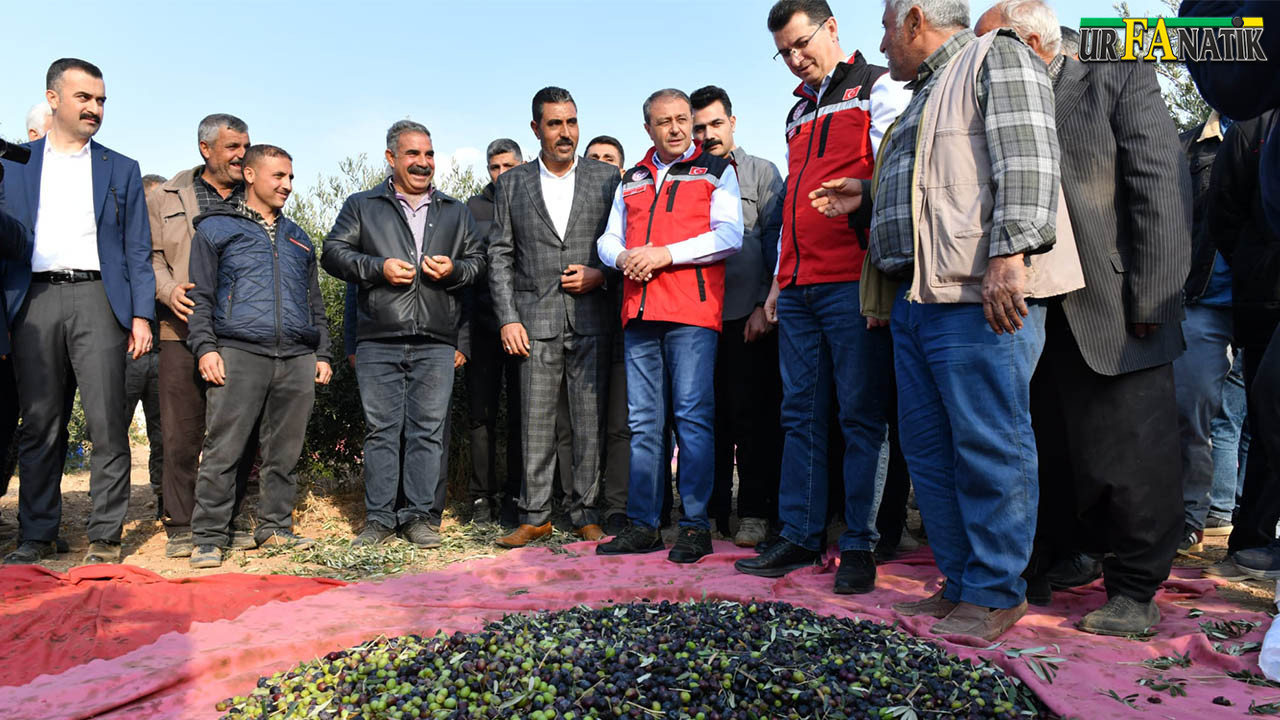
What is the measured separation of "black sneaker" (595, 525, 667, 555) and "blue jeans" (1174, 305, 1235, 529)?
285 centimetres

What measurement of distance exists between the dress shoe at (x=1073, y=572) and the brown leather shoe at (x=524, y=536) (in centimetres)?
290

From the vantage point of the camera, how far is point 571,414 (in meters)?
5.70

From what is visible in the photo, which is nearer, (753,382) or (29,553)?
(29,553)

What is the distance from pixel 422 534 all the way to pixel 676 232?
2416 mm

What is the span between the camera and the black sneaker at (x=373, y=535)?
18.1ft

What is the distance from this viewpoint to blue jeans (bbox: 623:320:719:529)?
493 cm

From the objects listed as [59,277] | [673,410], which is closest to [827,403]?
[673,410]

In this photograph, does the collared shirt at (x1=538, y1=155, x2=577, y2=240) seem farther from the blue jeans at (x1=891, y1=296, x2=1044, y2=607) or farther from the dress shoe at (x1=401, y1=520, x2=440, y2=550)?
the blue jeans at (x1=891, y1=296, x2=1044, y2=607)

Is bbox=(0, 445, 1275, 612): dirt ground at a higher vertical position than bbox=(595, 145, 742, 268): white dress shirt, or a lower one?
lower

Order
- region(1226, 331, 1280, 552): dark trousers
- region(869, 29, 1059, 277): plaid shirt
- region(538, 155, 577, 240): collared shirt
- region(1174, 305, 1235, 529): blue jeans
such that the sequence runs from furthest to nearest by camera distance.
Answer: region(538, 155, 577, 240): collared shirt < region(1174, 305, 1235, 529): blue jeans < region(1226, 331, 1280, 552): dark trousers < region(869, 29, 1059, 277): plaid shirt

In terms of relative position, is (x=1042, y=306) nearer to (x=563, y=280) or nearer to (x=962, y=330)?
(x=962, y=330)

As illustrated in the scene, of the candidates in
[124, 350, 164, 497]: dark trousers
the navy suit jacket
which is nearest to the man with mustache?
the navy suit jacket

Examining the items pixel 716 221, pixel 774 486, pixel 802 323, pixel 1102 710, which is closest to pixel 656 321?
pixel 716 221

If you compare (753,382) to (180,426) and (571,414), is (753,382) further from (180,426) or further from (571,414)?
(180,426)
